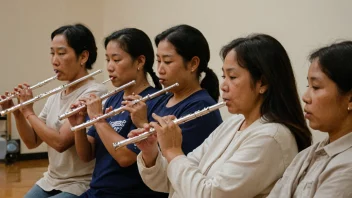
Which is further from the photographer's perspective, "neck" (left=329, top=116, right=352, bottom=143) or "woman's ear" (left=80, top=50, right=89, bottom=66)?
"woman's ear" (left=80, top=50, right=89, bottom=66)

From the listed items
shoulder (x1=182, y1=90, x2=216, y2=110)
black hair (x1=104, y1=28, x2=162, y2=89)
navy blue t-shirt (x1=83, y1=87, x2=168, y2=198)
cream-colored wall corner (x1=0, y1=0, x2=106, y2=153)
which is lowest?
navy blue t-shirt (x1=83, y1=87, x2=168, y2=198)

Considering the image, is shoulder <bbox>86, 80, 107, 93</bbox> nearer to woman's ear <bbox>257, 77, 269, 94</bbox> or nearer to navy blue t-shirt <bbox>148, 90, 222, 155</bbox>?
navy blue t-shirt <bbox>148, 90, 222, 155</bbox>

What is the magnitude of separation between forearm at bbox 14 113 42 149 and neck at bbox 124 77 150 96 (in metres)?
0.64

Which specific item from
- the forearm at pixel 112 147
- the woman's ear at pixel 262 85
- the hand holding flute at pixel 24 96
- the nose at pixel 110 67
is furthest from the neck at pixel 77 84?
the woman's ear at pixel 262 85

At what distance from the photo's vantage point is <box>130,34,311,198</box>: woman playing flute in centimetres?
134

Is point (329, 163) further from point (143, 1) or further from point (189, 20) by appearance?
point (143, 1)

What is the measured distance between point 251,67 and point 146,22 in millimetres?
3037

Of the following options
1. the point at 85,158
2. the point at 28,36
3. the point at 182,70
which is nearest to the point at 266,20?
the point at 182,70

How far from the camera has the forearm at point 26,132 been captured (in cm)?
245

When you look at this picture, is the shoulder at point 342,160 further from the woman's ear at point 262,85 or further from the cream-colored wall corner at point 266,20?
the cream-colored wall corner at point 266,20

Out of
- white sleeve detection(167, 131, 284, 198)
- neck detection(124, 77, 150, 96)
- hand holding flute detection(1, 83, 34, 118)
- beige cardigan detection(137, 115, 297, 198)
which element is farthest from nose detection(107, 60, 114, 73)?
white sleeve detection(167, 131, 284, 198)

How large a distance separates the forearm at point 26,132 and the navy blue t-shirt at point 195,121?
94cm

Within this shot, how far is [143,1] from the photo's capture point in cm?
446

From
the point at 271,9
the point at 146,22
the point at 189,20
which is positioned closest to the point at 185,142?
the point at 271,9
